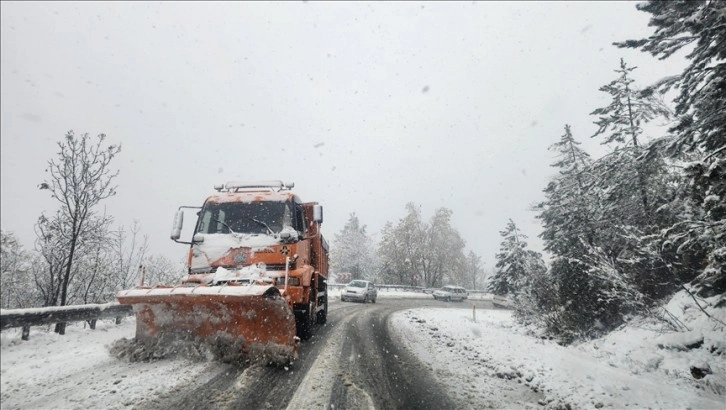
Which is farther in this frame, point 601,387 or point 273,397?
point 601,387

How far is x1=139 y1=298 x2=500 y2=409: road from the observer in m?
3.87

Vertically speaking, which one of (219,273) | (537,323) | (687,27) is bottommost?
(537,323)

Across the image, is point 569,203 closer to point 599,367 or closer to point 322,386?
point 599,367

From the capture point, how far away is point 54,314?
5.19 metres

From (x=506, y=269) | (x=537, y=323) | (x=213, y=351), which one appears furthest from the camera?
(x=506, y=269)

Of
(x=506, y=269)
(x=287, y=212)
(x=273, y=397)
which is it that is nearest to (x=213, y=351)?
(x=273, y=397)

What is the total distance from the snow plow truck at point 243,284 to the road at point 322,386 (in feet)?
1.70

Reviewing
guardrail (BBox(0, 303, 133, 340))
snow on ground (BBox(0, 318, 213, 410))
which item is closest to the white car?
guardrail (BBox(0, 303, 133, 340))

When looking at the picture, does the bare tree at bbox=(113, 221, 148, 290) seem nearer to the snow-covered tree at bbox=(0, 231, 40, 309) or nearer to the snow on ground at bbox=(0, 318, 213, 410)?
the snow-covered tree at bbox=(0, 231, 40, 309)

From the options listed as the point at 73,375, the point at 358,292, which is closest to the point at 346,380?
the point at 73,375

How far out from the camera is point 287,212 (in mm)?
7301

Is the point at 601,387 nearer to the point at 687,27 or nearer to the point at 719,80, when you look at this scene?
the point at 719,80

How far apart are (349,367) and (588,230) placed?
41.4 ft

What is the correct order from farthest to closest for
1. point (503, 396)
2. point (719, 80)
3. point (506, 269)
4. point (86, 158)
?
point (506, 269) → point (86, 158) → point (719, 80) → point (503, 396)
